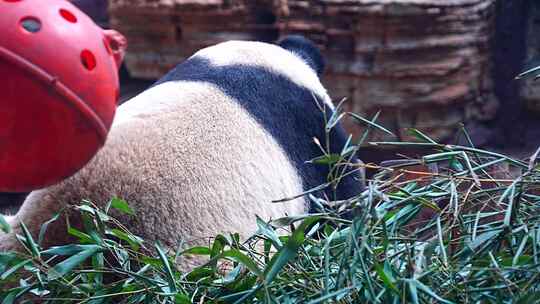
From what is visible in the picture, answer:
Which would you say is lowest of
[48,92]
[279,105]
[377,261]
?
[279,105]

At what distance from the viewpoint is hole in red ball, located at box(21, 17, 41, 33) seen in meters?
0.99

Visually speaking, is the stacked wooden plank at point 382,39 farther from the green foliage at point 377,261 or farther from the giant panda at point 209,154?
the green foliage at point 377,261

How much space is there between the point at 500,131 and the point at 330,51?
1011mm

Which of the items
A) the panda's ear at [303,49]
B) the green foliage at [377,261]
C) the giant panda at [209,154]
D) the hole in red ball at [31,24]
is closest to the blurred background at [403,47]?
the panda's ear at [303,49]

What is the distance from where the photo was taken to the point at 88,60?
1.03m

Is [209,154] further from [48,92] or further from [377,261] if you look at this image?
[377,261]

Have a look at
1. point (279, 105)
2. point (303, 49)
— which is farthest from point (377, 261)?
point (303, 49)

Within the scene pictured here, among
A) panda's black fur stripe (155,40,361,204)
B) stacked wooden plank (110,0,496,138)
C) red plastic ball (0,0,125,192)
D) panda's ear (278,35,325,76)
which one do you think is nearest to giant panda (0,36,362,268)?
panda's black fur stripe (155,40,361,204)

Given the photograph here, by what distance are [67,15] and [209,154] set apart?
0.71 metres

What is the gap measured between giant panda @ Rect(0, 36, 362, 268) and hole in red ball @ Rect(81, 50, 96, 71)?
22.3 inches

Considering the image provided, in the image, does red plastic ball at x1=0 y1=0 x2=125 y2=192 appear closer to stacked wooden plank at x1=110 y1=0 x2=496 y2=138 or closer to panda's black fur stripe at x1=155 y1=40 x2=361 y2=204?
panda's black fur stripe at x1=155 y1=40 x2=361 y2=204

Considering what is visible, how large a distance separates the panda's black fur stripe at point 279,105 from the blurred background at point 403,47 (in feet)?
5.40

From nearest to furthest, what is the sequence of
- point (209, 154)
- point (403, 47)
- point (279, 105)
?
1. point (209, 154)
2. point (279, 105)
3. point (403, 47)

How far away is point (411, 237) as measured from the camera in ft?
3.24
